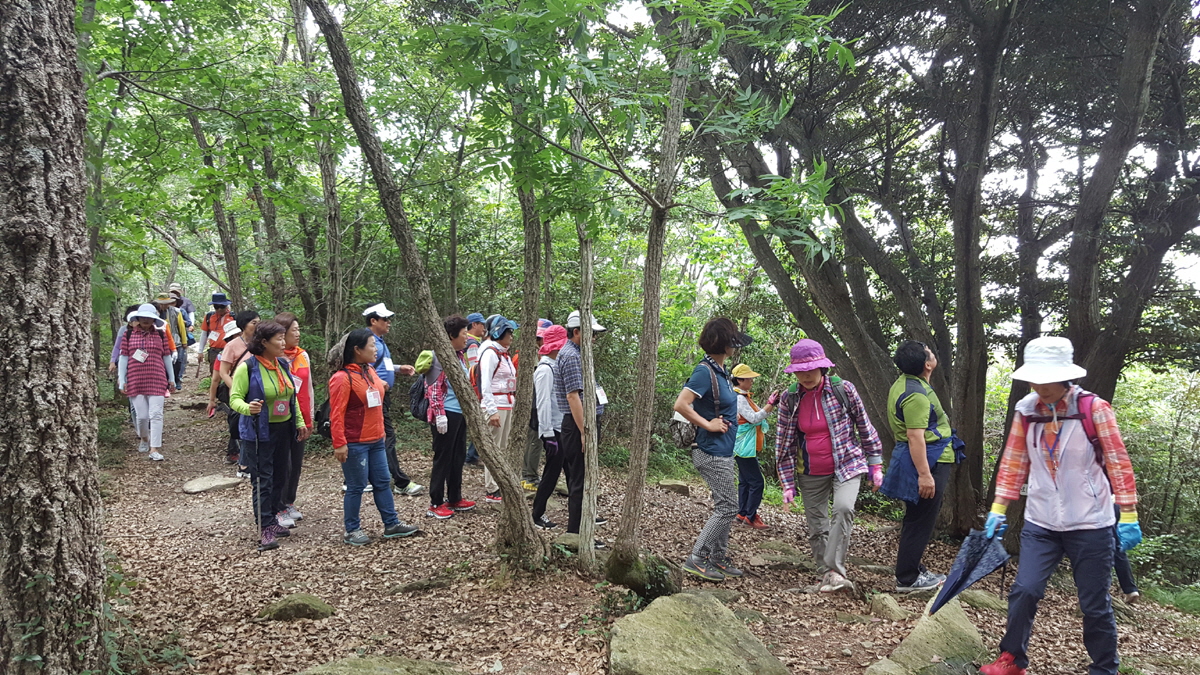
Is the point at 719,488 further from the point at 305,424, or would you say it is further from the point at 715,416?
the point at 305,424

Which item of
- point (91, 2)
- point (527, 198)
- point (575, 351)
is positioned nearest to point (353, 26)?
point (91, 2)

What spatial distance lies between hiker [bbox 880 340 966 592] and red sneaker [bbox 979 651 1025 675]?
4.94ft

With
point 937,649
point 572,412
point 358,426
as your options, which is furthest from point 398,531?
point 937,649

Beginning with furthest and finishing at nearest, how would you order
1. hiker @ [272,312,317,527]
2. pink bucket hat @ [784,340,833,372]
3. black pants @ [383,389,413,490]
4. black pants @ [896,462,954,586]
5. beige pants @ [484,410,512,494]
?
beige pants @ [484,410,512,494]
black pants @ [383,389,413,490]
hiker @ [272,312,317,527]
black pants @ [896,462,954,586]
pink bucket hat @ [784,340,833,372]

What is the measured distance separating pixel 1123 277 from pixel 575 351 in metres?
6.33

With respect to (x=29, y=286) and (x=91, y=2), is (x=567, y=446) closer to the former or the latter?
(x=29, y=286)

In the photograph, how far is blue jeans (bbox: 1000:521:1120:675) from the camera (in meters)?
3.32

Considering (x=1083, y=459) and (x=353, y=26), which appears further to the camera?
(x=353, y=26)

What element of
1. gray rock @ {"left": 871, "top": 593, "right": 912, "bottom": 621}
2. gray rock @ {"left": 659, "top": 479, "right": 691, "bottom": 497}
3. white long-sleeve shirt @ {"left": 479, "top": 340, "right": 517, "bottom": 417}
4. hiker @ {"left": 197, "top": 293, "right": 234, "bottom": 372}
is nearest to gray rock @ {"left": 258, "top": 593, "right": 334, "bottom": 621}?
white long-sleeve shirt @ {"left": 479, "top": 340, "right": 517, "bottom": 417}

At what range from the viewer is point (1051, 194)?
7586 millimetres

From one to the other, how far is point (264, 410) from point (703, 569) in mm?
3962

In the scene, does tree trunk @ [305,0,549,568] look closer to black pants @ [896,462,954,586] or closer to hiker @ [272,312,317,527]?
hiker @ [272,312,317,527]

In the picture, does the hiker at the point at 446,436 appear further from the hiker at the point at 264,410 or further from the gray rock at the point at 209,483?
the gray rock at the point at 209,483

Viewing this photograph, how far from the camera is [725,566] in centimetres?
539
